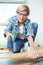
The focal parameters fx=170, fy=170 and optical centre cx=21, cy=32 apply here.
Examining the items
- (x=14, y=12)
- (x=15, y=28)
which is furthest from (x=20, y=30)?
(x=14, y=12)

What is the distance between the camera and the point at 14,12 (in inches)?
56.1

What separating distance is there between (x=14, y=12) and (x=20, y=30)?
159 mm

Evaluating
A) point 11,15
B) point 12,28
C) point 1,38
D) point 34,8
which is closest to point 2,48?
point 1,38

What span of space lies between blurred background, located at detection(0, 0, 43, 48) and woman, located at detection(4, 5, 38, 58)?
32 mm

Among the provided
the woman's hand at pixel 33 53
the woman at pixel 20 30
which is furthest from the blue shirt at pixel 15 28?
the woman's hand at pixel 33 53

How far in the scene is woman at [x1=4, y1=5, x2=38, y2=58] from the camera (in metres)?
1.41

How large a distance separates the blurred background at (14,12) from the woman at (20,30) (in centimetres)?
3

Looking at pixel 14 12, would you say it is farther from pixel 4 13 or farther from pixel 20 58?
pixel 20 58

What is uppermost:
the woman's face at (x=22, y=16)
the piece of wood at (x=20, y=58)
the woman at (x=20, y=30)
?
the woman's face at (x=22, y=16)

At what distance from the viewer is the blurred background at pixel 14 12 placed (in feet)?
4.63

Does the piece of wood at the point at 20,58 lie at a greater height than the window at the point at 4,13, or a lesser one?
lesser

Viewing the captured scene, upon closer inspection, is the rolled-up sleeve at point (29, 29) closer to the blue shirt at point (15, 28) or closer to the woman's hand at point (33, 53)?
the blue shirt at point (15, 28)

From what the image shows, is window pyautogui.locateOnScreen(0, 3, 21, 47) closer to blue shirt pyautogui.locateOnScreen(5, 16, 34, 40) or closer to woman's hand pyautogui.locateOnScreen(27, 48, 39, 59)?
blue shirt pyautogui.locateOnScreen(5, 16, 34, 40)

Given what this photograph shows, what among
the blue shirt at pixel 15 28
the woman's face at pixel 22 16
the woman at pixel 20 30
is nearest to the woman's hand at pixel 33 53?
the woman at pixel 20 30
